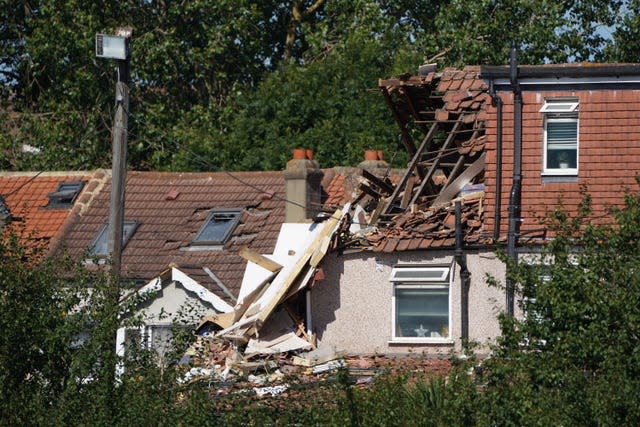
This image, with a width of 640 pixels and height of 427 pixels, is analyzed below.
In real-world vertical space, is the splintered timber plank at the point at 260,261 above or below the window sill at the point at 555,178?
below

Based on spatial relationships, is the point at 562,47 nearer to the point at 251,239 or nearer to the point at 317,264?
the point at 251,239

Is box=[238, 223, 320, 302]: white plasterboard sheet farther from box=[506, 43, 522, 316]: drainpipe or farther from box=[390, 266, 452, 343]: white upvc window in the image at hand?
box=[506, 43, 522, 316]: drainpipe

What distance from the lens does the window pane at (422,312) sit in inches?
1073

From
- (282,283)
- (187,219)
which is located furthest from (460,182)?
(187,219)

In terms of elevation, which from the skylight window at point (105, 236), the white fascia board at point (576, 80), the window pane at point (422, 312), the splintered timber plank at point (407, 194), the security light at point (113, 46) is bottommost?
the window pane at point (422, 312)

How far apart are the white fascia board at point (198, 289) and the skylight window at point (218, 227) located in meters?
2.19

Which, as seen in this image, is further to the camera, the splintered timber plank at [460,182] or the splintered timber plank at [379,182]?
the splintered timber plank at [379,182]

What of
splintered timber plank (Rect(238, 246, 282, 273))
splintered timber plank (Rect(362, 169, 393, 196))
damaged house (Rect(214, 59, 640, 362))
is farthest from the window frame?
damaged house (Rect(214, 59, 640, 362))

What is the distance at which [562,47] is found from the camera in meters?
43.0

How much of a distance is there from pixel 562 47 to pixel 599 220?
60.8 ft

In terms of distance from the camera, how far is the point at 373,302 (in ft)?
91.0

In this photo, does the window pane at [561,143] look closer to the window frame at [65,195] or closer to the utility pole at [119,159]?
the utility pole at [119,159]

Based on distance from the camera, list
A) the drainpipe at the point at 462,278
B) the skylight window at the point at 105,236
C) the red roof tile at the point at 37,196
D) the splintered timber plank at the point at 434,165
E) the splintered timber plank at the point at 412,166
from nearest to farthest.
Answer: the drainpipe at the point at 462,278, the splintered timber plank at the point at 434,165, the splintered timber plank at the point at 412,166, the skylight window at the point at 105,236, the red roof tile at the point at 37,196

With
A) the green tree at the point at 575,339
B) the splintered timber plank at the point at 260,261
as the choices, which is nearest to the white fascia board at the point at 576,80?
the splintered timber plank at the point at 260,261
